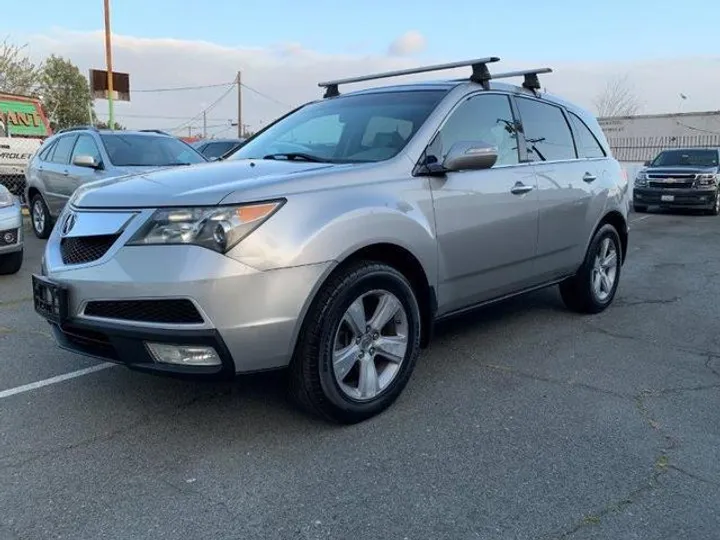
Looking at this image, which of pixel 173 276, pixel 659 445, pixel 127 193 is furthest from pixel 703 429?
pixel 127 193

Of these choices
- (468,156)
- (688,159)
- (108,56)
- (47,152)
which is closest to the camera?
(468,156)

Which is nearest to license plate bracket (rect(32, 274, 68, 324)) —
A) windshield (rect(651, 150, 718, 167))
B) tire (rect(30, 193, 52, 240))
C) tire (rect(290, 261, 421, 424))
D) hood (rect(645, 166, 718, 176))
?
tire (rect(290, 261, 421, 424))

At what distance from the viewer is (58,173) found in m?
9.99

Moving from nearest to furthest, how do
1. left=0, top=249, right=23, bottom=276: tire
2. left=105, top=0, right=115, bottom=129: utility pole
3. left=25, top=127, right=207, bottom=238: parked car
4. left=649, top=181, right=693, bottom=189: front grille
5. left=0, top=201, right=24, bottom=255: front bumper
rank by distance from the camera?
1. left=0, top=201, right=24, bottom=255: front bumper
2. left=0, top=249, right=23, bottom=276: tire
3. left=25, top=127, right=207, bottom=238: parked car
4. left=649, top=181, right=693, bottom=189: front grille
5. left=105, top=0, right=115, bottom=129: utility pole

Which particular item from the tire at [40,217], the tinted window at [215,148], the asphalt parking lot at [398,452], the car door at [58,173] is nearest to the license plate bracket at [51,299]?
the asphalt parking lot at [398,452]

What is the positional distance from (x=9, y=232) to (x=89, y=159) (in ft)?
4.28

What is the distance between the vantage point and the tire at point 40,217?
34.8 ft

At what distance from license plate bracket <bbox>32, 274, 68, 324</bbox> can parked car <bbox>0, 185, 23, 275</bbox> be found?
4.19m

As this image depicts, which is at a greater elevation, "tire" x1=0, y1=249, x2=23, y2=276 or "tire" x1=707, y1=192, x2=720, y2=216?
"tire" x1=0, y1=249, x2=23, y2=276

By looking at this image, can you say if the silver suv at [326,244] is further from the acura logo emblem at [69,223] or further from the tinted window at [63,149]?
the tinted window at [63,149]

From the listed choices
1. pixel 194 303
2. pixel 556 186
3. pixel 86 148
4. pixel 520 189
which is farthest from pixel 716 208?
pixel 194 303

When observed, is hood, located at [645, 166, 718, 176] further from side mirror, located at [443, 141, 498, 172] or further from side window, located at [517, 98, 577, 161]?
side mirror, located at [443, 141, 498, 172]

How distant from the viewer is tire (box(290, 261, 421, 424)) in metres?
3.24

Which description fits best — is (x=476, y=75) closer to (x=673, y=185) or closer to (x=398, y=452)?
(x=398, y=452)
